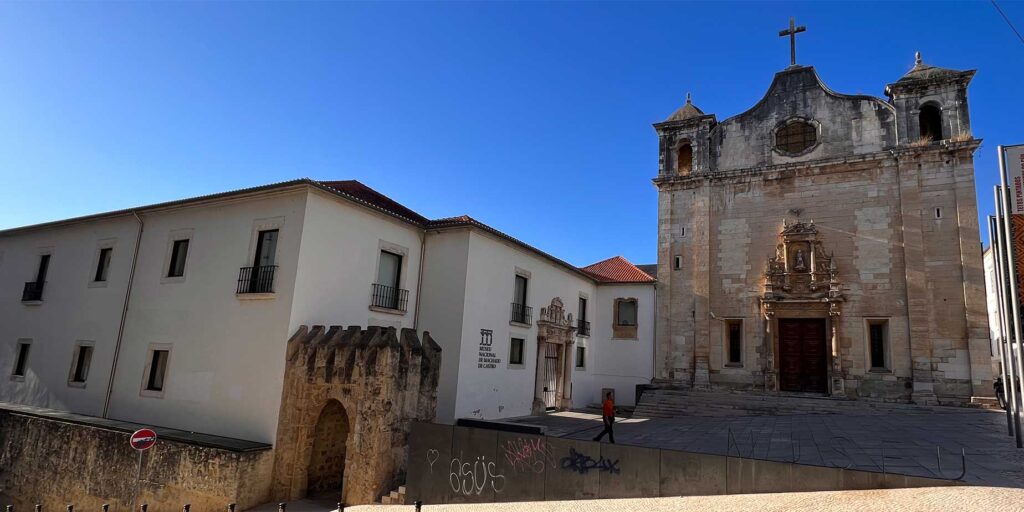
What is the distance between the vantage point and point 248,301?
47.5 feet

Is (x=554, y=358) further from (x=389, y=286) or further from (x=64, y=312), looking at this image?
(x=64, y=312)

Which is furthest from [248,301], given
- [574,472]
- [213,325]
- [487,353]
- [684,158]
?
[684,158]

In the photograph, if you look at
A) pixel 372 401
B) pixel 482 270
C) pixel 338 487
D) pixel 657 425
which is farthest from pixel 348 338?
pixel 657 425

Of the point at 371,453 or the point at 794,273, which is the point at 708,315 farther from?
the point at 371,453

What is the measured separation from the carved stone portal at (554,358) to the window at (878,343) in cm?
1071

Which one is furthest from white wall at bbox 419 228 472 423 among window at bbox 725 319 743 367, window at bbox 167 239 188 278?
window at bbox 725 319 743 367

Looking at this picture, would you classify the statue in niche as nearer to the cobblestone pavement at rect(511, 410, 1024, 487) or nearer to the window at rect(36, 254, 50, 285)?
the cobblestone pavement at rect(511, 410, 1024, 487)

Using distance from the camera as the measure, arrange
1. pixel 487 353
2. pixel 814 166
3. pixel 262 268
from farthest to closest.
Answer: pixel 814 166 < pixel 487 353 < pixel 262 268

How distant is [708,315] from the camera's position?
2189 cm

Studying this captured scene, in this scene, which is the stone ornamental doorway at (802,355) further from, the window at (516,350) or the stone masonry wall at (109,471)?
the stone masonry wall at (109,471)

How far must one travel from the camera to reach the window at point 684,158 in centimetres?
2384

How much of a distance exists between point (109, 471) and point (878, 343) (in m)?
23.6

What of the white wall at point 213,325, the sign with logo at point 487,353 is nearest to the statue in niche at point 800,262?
the sign with logo at point 487,353

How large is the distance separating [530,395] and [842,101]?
16.1 m
